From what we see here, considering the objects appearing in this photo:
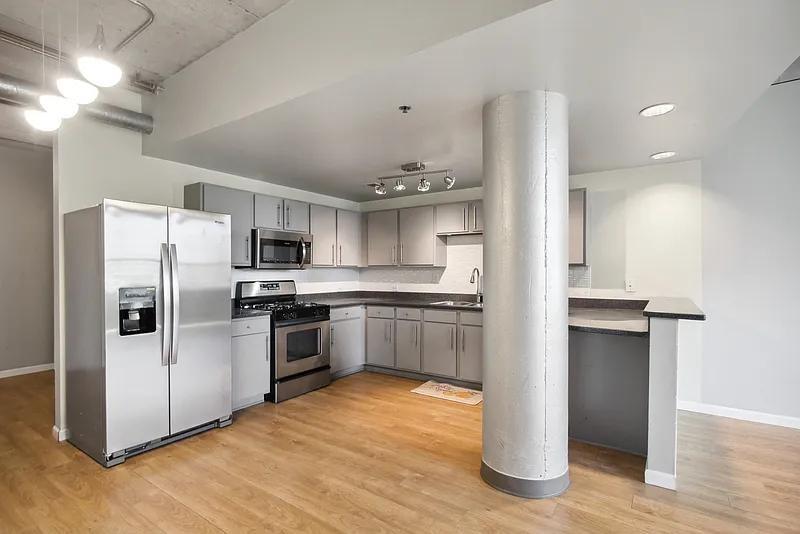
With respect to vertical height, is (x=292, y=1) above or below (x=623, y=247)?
above

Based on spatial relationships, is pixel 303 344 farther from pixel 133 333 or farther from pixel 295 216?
pixel 133 333

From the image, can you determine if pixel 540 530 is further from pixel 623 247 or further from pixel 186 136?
pixel 186 136

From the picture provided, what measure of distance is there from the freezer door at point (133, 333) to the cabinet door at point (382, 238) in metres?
3.05

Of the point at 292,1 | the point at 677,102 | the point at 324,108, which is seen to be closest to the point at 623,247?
the point at 677,102

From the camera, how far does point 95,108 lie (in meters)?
3.26

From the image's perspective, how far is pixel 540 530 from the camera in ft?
7.02

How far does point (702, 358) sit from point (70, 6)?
5.76 m

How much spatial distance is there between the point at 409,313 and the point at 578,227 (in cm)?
219

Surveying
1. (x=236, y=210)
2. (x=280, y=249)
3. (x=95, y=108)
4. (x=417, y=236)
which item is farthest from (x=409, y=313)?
(x=95, y=108)

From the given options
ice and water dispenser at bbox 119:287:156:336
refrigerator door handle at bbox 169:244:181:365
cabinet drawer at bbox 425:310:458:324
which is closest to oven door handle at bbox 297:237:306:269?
cabinet drawer at bbox 425:310:458:324

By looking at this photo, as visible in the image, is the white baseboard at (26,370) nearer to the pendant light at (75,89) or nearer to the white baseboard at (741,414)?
the pendant light at (75,89)

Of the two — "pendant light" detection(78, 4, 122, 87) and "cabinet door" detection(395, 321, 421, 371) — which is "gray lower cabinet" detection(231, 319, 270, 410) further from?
"pendant light" detection(78, 4, 122, 87)

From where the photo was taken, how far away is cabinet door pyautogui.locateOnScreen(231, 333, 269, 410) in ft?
12.6

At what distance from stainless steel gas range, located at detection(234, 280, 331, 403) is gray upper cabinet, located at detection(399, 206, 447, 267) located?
1.39 metres
